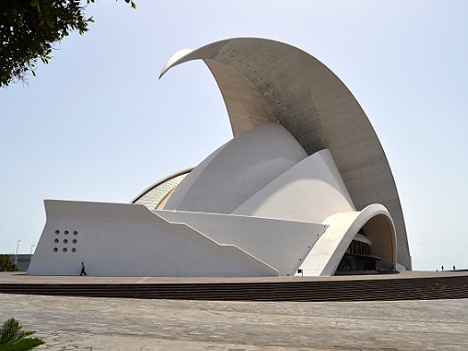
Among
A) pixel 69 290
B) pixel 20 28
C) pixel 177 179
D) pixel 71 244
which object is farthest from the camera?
pixel 177 179

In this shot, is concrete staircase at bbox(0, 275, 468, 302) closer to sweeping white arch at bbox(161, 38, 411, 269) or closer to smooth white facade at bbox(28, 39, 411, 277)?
smooth white facade at bbox(28, 39, 411, 277)

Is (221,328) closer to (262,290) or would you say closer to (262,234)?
(262,290)

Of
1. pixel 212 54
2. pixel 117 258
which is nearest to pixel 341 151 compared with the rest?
pixel 212 54

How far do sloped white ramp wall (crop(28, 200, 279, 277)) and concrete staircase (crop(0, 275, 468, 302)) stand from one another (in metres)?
4.70

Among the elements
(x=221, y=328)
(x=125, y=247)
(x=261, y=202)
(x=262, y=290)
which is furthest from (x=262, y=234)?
(x=221, y=328)

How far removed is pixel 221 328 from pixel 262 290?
549 cm

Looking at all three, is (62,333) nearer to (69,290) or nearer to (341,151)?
(69,290)

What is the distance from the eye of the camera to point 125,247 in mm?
15219

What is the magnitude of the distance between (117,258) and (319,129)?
15.7m

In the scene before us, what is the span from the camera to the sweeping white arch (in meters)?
23.9

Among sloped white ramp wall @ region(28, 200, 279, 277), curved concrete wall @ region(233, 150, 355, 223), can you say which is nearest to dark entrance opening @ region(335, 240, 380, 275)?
curved concrete wall @ region(233, 150, 355, 223)

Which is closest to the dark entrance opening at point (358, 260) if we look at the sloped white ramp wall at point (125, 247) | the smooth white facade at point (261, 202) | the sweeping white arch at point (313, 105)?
the smooth white facade at point (261, 202)

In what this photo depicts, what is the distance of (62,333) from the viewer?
14.8ft

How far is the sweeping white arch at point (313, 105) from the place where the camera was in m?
23.9
